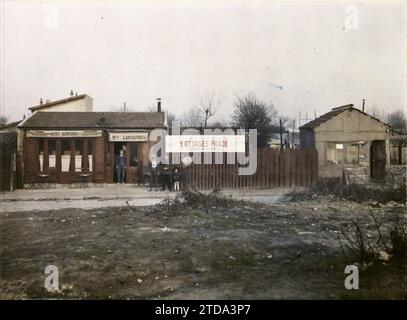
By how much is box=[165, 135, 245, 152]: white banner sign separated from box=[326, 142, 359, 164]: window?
17.4 feet

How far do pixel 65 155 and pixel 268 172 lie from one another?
10.3 metres

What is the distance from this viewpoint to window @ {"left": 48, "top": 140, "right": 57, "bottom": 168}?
17856mm

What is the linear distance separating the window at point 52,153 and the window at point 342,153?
14395 mm

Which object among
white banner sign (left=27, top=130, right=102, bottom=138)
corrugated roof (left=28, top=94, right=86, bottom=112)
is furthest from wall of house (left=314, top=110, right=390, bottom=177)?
corrugated roof (left=28, top=94, right=86, bottom=112)

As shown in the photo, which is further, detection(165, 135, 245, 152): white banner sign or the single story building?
the single story building

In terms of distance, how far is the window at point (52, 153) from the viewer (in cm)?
1786

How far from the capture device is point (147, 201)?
12656 mm

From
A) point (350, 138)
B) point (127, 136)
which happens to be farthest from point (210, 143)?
point (350, 138)

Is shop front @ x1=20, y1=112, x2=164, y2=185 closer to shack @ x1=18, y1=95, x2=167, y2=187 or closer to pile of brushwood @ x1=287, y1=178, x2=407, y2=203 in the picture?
shack @ x1=18, y1=95, x2=167, y2=187

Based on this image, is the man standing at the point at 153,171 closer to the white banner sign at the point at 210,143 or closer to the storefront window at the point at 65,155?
the white banner sign at the point at 210,143

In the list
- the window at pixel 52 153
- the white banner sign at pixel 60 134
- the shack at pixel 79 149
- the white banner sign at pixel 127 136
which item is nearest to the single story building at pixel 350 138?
the shack at pixel 79 149
